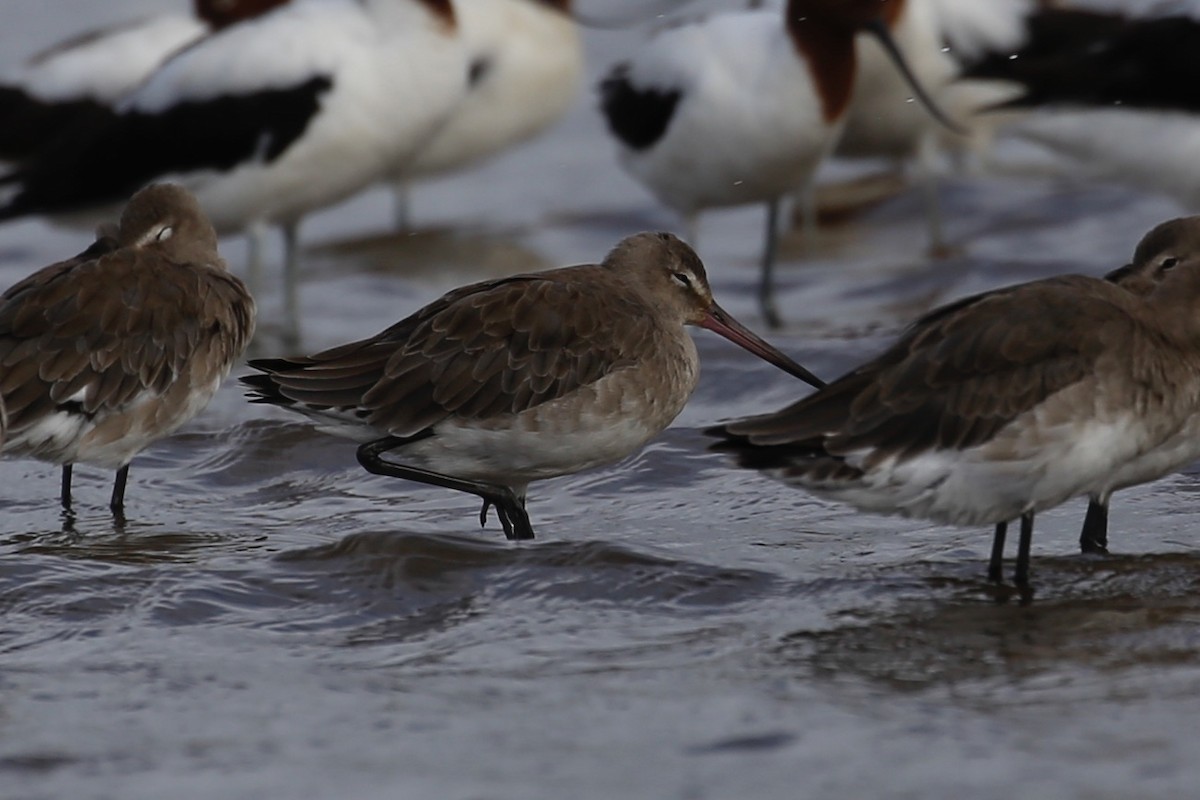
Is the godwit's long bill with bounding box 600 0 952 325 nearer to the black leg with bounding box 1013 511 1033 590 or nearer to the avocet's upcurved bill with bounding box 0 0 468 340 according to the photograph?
the avocet's upcurved bill with bounding box 0 0 468 340

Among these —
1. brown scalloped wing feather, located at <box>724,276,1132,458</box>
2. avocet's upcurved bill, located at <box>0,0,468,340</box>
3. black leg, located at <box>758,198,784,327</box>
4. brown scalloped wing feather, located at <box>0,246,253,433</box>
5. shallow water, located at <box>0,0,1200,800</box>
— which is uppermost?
avocet's upcurved bill, located at <box>0,0,468,340</box>

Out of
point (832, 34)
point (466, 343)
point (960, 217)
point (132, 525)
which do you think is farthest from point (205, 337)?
point (960, 217)

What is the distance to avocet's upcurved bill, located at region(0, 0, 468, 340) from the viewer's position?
10.9 m

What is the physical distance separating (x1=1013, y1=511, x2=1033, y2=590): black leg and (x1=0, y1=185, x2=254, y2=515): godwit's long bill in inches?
114

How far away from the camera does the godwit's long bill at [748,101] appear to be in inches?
442

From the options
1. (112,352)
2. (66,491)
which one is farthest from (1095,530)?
(66,491)

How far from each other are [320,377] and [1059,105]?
231 inches

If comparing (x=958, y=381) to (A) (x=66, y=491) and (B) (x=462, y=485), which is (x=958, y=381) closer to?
(B) (x=462, y=485)

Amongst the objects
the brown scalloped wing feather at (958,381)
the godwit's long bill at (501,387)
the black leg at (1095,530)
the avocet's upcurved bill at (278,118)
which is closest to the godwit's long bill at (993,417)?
the brown scalloped wing feather at (958,381)

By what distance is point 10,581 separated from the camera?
6059 mm

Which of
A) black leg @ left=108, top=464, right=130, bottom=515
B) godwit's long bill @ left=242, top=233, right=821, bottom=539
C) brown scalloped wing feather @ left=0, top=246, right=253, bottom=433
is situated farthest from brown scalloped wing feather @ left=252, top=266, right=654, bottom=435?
black leg @ left=108, top=464, right=130, bottom=515

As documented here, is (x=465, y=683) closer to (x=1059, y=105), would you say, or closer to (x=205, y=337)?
(x=205, y=337)

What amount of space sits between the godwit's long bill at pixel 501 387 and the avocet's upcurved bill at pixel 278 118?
440cm

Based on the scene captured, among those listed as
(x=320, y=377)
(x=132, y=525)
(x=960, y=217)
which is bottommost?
(x=132, y=525)
